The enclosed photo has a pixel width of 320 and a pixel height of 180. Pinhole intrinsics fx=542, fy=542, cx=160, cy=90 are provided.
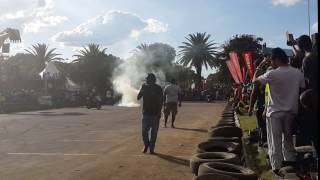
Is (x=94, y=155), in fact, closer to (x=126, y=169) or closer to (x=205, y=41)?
(x=126, y=169)

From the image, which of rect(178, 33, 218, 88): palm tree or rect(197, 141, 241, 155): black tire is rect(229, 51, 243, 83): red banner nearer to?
rect(197, 141, 241, 155): black tire

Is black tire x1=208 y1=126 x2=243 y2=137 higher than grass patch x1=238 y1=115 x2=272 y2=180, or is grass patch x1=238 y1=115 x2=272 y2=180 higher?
black tire x1=208 y1=126 x2=243 y2=137

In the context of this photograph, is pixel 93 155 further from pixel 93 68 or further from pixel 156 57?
pixel 93 68

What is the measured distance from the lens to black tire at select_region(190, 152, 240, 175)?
27.7 ft

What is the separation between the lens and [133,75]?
65.6m

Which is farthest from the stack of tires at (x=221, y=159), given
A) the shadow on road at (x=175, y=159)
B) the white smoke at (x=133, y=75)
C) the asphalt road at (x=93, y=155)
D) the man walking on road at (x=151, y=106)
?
the white smoke at (x=133, y=75)

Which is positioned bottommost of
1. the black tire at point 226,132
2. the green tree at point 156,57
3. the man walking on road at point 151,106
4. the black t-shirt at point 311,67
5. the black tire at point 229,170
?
the black tire at point 229,170

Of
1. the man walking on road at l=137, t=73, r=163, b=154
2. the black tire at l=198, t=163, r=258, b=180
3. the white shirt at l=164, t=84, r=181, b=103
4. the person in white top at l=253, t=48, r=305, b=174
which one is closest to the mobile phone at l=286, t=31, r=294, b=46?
the person in white top at l=253, t=48, r=305, b=174

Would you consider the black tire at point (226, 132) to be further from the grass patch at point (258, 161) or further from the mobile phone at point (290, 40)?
the mobile phone at point (290, 40)

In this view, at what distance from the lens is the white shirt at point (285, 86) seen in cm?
715

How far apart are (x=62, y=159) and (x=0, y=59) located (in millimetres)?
51978

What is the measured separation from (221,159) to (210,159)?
0.22 meters

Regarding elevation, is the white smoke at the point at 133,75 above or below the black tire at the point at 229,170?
above

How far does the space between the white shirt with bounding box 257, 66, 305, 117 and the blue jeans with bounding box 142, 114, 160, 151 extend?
5749mm
